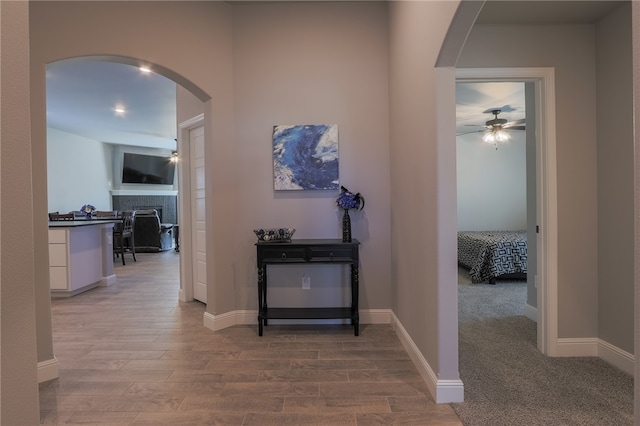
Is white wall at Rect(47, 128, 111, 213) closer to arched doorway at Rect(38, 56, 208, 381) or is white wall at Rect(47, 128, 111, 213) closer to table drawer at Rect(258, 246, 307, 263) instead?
arched doorway at Rect(38, 56, 208, 381)

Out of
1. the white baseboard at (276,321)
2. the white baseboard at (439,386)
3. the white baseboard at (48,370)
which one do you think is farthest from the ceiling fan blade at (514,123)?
the white baseboard at (48,370)

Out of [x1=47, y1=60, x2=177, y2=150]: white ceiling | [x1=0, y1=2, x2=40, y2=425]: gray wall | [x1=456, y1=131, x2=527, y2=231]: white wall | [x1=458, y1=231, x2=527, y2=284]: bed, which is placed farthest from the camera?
[x1=456, y1=131, x2=527, y2=231]: white wall

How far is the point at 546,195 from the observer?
2404 mm

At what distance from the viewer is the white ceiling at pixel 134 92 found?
7.41ft

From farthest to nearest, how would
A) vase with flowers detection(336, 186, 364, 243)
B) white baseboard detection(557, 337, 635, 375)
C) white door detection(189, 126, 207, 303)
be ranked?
white door detection(189, 126, 207, 303)
vase with flowers detection(336, 186, 364, 243)
white baseboard detection(557, 337, 635, 375)

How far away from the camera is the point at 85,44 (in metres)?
2.40

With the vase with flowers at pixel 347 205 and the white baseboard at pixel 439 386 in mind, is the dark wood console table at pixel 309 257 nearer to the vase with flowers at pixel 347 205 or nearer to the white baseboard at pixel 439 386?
the vase with flowers at pixel 347 205

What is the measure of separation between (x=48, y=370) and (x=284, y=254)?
183 cm

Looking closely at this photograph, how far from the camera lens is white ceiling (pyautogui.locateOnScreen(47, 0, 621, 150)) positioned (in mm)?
2258

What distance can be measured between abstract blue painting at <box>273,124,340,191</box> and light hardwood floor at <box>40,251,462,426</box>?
1.40 metres

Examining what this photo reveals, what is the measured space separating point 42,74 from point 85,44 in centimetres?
40

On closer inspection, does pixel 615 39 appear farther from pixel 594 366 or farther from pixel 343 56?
pixel 594 366

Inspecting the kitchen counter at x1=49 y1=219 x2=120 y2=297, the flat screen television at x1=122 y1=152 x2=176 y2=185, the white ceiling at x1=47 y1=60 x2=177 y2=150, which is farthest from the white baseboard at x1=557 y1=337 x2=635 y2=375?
the flat screen television at x1=122 y1=152 x2=176 y2=185

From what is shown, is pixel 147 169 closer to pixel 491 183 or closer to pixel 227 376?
pixel 227 376
